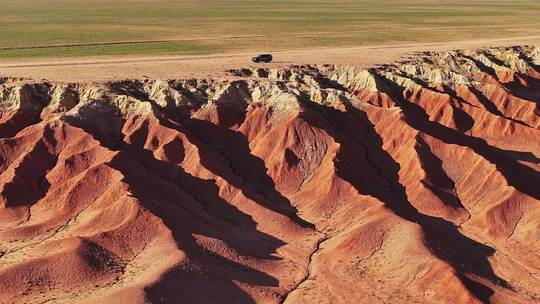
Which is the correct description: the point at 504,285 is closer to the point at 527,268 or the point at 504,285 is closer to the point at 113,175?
the point at 527,268

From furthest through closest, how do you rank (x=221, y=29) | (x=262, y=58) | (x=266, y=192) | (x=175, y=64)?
(x=221, y=29) < (x=262, y=58) < (x=175, y=64) < (x=266, y=192)

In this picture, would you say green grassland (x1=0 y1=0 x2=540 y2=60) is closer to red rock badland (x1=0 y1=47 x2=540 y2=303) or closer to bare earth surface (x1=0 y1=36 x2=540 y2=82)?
bare earth surface (x1=0 y1=36 x2=540 y2=82)

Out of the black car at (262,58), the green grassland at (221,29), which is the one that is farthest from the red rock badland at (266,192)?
the green grassland at (221,29)

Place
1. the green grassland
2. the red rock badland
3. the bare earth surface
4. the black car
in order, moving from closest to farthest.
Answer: the red rock badland < the bare earth surface < the black car < the green grassland

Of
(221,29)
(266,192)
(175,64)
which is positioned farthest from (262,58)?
(221,29)

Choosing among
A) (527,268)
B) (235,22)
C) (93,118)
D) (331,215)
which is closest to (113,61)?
(93,118)

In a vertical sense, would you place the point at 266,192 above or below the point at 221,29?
below

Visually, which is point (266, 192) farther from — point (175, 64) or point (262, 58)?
point (262, 58)

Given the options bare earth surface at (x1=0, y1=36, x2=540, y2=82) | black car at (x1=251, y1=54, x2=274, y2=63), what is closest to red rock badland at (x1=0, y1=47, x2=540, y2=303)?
bare earth surface at (x1=0, y1=36, x2=540, y2=82)
